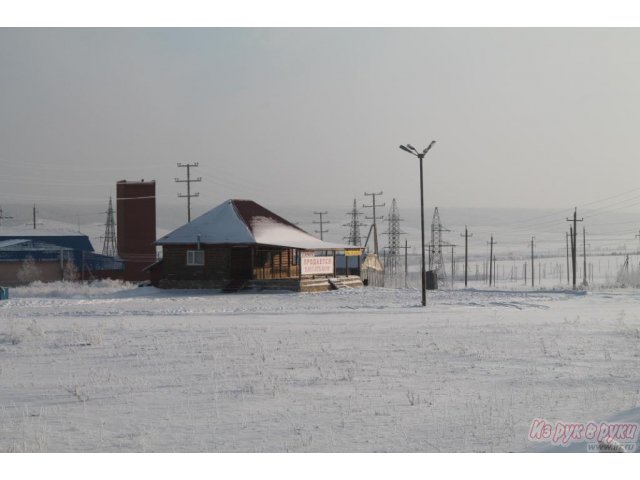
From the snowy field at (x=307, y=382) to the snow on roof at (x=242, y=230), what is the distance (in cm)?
1645

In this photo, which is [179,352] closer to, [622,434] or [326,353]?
[326,353]

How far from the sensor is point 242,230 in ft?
136

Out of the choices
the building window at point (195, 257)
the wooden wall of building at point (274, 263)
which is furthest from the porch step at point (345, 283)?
the building window at point (195, 257)

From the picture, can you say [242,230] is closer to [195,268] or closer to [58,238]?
[195,268]

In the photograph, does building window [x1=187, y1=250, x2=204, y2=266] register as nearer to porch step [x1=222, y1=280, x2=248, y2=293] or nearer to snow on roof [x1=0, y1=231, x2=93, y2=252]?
porch step [x1=222, y1=280, x2=248, y2=293]

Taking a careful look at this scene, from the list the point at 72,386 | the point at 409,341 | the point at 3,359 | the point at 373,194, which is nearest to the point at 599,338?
the point at 409,341

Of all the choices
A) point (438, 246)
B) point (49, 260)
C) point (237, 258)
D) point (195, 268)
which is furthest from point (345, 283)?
point (438, 246)

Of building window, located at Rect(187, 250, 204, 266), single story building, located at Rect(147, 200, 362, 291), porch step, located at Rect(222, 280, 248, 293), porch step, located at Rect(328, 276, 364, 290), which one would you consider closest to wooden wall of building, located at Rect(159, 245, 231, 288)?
single story building, located at Rect(147, 200, 362, 291)

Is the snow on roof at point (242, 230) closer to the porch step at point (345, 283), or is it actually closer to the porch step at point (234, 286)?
the porch step at point (345, 283)

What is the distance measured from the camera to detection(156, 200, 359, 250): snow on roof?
40.7 metres

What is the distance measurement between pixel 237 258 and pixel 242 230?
1539 mm

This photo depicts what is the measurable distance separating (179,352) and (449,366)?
5578 mm

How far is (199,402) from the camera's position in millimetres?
11125

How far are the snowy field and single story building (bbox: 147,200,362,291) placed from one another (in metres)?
15.9
